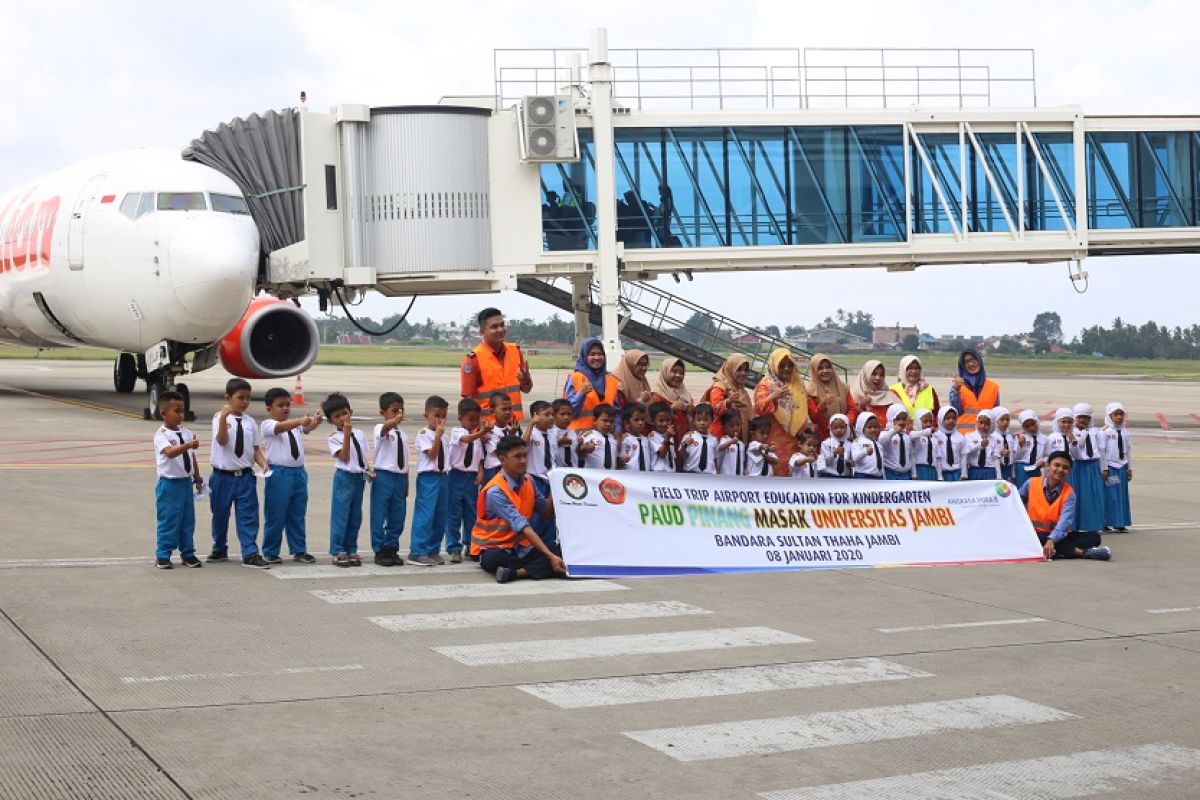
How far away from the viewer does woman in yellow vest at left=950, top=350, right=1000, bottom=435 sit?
1559 centimetres

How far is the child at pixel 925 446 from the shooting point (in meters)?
14.9

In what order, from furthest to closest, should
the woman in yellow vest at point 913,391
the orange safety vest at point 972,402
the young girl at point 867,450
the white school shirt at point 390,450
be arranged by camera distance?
the orange safety vest at point 972,402
the woman in yellow vest at point 913,391
the young girl at point 867,450
the white school shirt at point 390,450

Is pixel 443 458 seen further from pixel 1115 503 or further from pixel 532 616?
pixel 1115 503

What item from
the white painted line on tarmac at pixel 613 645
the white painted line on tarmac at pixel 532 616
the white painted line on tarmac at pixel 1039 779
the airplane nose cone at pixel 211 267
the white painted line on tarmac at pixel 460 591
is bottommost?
the white painted line on tarmac at pixel 1039 779

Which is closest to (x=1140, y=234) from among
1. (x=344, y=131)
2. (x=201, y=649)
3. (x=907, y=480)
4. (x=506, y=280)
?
(x=506, y=280)

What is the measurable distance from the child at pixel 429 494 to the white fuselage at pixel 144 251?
464 inches

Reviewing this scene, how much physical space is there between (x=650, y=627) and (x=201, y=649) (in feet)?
9.57

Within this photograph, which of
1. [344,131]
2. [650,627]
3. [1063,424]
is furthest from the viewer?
[344,131]

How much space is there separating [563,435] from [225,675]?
16.9 feet

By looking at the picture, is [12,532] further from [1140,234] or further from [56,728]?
[1140,234]

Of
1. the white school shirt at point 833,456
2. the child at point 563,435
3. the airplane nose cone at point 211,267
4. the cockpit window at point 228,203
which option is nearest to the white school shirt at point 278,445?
the child at point 563,435

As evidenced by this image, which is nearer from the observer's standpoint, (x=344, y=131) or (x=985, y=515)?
(x=985, y=515)

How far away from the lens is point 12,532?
1396 centimetres

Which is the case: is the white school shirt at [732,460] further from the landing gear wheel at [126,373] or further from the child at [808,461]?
the landing gear wheel at [126,373]
